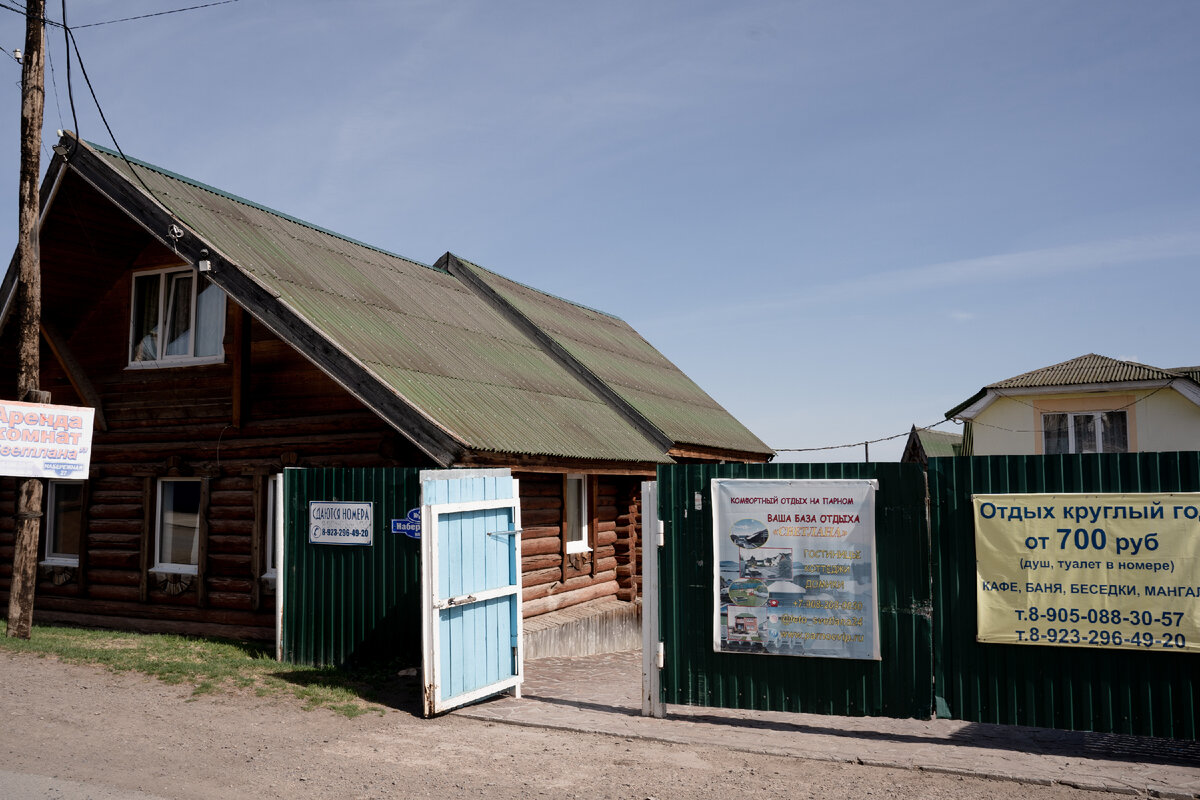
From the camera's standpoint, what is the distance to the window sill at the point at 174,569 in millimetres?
14645

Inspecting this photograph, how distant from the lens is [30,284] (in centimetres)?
1312

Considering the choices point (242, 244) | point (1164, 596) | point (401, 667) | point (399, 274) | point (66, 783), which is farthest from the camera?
point (399, 274)

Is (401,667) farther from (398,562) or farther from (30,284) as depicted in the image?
(30,284)

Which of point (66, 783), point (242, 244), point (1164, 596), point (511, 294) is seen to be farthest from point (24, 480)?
point (1164, 596)

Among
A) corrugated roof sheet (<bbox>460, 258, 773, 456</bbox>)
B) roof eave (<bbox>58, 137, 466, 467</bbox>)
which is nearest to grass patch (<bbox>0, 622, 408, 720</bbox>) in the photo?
roof eave (<bbox>58, 137, 466, 467</bbox>)

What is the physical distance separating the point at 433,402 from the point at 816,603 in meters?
5.94

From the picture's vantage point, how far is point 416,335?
15203 mm

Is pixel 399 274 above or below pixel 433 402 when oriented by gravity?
above

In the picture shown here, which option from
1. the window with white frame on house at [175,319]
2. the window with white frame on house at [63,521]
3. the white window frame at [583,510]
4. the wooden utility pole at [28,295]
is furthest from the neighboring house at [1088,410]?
the wooden utility pole at [28,295]

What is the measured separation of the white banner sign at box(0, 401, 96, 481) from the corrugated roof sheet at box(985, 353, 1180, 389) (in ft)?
73.2

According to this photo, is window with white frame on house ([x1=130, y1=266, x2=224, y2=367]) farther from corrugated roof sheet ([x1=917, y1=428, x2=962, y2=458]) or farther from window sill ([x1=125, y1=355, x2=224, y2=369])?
corrugated roof sheet ([x1=917, y1=428, x2=962, y2=458])

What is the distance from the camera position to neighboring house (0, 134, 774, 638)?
42.3 feet

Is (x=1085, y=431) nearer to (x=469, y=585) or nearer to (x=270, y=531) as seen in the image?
(x=469, y=585)

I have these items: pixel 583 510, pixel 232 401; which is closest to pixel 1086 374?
pixel 583 510
